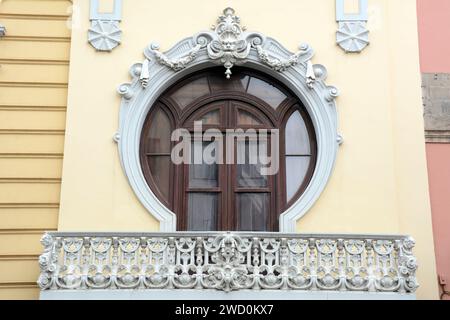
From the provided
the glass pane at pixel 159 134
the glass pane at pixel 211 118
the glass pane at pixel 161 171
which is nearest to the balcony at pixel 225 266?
the glass pane at pixel 161 171

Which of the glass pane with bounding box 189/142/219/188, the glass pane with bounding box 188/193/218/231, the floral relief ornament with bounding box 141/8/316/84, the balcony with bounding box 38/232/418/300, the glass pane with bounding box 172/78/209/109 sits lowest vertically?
the balcony with bounding box 38/232/418/300

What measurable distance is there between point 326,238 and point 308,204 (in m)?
0.89

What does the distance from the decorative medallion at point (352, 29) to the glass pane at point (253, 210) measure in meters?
2.65

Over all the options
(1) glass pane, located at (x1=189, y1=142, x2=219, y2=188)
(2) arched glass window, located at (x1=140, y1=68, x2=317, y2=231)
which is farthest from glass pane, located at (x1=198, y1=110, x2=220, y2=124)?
(1) glass pane, located at (x1=189, y1=142, x2=219, y2=188)

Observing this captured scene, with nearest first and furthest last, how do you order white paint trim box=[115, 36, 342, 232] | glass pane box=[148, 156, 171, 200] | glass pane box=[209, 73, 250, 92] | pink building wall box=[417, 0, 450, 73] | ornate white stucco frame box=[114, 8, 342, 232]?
white paint trim box=[115, 36, 342, 232], ornate white stucco frame box=[114, 8, 342, 232], glass pane box=[148, 156, 171, 200], pink building wall box=[417, 0, 450, 73], glass pane box=[209, 73, 250, 92]

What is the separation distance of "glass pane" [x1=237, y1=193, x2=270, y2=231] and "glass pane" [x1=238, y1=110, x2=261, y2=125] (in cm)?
116

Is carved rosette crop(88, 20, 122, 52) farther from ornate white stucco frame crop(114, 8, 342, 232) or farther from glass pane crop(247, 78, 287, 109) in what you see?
glass pane crop(247, 78, 287, 109)

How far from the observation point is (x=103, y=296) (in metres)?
10.5

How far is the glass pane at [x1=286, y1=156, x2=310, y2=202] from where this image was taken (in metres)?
11.9

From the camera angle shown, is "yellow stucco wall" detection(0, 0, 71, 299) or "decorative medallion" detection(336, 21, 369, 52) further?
"decorative medallion" detection(336, 21, 369, 52)
